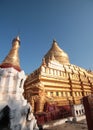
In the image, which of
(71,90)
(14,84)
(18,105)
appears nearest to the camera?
(18,105)

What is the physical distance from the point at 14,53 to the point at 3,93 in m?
4.78

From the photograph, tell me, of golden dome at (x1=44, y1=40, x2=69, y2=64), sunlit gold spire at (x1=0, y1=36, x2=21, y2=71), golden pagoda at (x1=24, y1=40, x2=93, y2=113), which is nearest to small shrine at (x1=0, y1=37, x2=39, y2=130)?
sunlit gold spire at (x1=0, y1=36, x2=21, y2=71)

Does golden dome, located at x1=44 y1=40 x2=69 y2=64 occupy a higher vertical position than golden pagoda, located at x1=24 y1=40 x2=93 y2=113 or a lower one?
higher

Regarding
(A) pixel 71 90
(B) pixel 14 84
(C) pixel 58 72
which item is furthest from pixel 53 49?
(B) pixel 14 84

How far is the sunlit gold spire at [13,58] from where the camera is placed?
11.3m

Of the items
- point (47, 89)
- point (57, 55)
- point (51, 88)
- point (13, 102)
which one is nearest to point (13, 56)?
point (13, 102)

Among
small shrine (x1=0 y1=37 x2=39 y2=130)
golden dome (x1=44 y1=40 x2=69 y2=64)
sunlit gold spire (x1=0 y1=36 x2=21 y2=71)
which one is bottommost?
small shrine (x1=0 y1=37 x2=39 y2=130)

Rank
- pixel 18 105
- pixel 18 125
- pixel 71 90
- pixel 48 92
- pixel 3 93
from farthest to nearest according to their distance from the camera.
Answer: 1. pixel 71 90
2. pixel 48 92
3. pixel 3 93
4. pixel 18 105
5. pixel 18 125

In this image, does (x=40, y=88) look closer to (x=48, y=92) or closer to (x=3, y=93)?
(x=48, y=92)

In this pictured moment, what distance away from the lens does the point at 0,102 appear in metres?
8.79

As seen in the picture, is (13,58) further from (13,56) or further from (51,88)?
(51,88)

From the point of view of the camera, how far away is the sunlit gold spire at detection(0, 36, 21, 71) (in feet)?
37.0

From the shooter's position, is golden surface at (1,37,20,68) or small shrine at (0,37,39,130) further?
golden surface at (1,37,20,68)

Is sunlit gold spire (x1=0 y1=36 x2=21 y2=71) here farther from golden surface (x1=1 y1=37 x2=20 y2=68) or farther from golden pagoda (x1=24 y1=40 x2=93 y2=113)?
golden pagoda (x1=24 y1=40 x2=93 y2=113)
